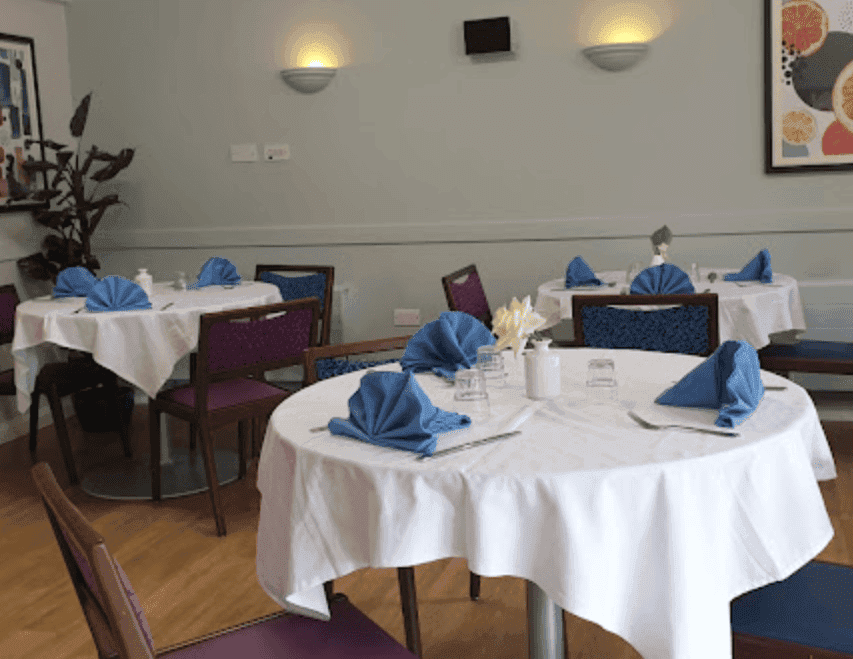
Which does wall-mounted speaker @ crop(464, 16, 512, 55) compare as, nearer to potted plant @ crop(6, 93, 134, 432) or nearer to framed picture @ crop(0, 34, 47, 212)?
potted plant @ crop(6, 93, 134, 432)

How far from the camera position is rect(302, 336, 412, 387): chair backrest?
2496 millimetres

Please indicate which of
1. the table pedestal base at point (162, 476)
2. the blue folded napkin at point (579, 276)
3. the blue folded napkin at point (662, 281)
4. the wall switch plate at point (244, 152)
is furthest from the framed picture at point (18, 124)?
the blue folded napkin at point (662, 281)

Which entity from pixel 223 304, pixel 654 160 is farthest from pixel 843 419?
pixel 223 304

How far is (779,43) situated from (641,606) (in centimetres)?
387

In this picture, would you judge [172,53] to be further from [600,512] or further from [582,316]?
[600,512]

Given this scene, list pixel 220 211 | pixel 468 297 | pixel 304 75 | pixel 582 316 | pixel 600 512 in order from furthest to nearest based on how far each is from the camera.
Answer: pixel 220 211, pixel 304 75, pixel 468 297, pixel 582 316, pixel 600 512

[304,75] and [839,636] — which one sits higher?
[304,75]

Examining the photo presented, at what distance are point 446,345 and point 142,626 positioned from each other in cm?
114

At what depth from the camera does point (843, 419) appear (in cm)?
466

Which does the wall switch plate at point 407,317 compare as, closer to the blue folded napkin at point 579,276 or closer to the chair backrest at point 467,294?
the chair backrest at point 467,294

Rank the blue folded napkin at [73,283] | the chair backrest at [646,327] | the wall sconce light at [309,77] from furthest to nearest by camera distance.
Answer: the wall sconce light at [309,77] → the blue folded napkin at [73,283] → the chair backrest at [646,327]

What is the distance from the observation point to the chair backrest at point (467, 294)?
402 centimetres

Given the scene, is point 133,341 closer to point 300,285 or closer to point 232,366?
point 232,366

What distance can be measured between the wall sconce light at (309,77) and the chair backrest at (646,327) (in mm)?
2852
